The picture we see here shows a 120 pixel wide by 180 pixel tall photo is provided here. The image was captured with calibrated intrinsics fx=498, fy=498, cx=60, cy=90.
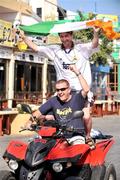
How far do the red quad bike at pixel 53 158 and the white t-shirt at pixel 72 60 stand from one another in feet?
3.40

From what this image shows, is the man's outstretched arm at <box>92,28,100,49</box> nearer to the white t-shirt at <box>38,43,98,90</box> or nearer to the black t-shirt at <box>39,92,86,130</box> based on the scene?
the white t-shirt at <box>38,43,98,90</box>

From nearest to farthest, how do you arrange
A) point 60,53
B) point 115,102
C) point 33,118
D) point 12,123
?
point 33,118 < point 60,53 < point 12,123 < point 115,102

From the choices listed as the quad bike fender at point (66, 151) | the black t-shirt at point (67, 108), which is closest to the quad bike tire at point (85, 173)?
the quad bike fender at point (66, 151)

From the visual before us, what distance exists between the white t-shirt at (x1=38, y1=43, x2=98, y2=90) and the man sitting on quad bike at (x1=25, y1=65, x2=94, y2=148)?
0.43 meters

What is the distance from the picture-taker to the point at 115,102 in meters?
27.9

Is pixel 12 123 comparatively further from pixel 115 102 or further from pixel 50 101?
pixel 115 102

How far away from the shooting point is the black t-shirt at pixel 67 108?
6000mm

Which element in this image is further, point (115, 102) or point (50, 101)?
point (115, 102)

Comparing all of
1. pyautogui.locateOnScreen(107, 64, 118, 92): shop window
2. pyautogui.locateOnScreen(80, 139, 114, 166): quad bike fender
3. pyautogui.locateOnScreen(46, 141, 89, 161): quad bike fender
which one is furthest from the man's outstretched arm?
pyautogui.locateOnScreen(107, 64, 118, 92): shop window

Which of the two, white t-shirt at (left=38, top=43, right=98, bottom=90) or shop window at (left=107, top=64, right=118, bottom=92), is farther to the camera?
shop window at (left=107, top=64, right=118, bottom=92)

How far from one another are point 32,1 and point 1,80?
11.9m

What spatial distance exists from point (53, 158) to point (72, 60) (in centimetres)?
167

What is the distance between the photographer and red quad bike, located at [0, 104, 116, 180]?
217 inches

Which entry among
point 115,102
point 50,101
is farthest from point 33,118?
point 115,102
